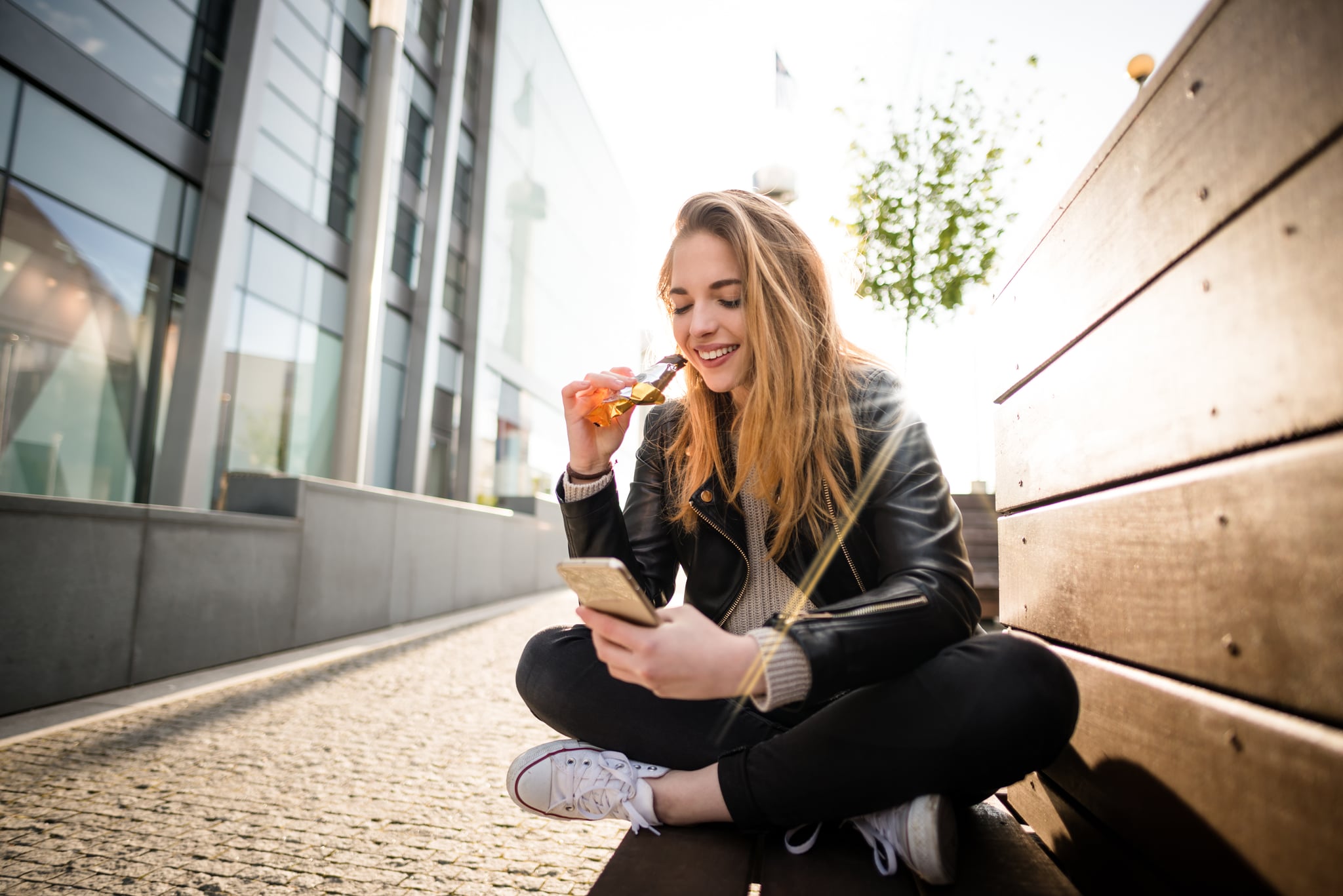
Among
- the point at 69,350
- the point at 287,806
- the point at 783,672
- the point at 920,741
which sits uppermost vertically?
the point at 69,350

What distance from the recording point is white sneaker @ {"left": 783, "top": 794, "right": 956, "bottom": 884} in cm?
121

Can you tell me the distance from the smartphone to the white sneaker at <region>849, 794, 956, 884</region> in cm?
54

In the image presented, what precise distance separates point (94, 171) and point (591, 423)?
7724mm

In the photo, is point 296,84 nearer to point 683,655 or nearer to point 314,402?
point 314,402

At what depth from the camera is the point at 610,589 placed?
1132mm

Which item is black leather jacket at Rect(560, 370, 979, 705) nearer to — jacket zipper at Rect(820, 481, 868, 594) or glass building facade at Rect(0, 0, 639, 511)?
jacket zipper at Rect(820, 481, 868, 594)

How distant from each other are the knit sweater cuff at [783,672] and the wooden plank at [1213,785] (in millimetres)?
514

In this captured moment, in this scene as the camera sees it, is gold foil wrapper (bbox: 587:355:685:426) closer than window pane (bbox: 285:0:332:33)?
Yes

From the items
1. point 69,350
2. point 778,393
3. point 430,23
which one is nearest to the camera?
point 778,393

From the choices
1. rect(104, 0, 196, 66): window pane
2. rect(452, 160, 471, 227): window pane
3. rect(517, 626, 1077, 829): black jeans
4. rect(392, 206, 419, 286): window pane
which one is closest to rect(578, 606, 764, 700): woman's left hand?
rect(517, 626, 1077, 829): black jeans

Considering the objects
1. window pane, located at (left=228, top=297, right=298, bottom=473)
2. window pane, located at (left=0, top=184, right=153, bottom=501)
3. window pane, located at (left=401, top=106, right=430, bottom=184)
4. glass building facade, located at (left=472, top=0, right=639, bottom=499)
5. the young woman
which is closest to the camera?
the young woman

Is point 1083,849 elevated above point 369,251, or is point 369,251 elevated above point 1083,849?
point 369,251

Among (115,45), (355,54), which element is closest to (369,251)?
(355,54)

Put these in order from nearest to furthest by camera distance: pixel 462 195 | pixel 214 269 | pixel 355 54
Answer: pixel 214 269
pixel 355 54
pixel 462 195
